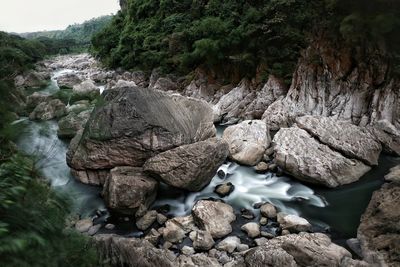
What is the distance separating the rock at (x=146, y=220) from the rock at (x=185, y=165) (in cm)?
90

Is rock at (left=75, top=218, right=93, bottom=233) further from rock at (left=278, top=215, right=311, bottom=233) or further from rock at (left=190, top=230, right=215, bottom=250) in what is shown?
rock at (left=278, top=215, right=311, bottom=233)

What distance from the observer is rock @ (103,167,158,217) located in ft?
23.3

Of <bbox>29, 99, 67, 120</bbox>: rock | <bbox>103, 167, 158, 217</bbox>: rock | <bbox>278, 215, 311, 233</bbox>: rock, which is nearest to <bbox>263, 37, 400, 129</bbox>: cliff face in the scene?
<bbox>278, 215, 311, 233</bbox>: rock

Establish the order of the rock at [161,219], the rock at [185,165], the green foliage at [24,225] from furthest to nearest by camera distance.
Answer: the rock at [185,165]
the rock at [161,219]
the green foliage at [24,225]

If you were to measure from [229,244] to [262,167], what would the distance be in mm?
3514

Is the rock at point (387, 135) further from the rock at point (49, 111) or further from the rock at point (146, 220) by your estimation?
the rock at point (49, 111)

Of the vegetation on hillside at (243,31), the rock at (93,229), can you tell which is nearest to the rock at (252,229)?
the rock at (93,229)

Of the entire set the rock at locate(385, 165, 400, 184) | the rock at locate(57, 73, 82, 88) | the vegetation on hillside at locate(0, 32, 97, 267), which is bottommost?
the rock at locate(385, 165, 400, 184)

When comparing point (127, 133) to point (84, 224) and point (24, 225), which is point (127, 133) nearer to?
point (84, 224)

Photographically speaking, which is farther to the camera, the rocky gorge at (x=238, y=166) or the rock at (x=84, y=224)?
the rock at (x=84, y=224)

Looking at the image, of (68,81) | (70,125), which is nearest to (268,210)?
(70,125)

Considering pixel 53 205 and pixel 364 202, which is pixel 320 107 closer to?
pixel 364 202

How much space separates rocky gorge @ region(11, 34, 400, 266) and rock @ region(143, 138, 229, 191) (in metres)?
0.03

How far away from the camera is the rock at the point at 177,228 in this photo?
638 centimetres
